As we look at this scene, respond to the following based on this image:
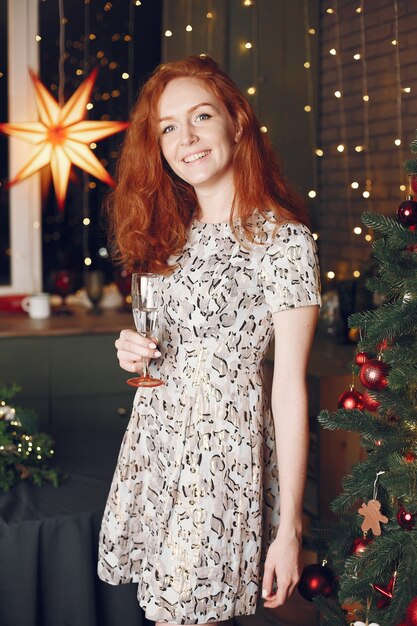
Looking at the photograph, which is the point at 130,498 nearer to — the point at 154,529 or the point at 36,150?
the point at 154,529

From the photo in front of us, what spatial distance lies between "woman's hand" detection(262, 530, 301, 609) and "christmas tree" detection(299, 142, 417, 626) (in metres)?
0.12

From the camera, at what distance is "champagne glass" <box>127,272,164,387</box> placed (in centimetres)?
163

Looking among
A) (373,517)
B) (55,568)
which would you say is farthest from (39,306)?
(373,517)

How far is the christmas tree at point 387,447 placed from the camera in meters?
1.56

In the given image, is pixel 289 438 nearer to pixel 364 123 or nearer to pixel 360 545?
pixel 360 545

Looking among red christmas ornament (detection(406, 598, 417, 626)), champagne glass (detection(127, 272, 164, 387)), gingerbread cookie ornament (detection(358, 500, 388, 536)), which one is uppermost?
champagne glass (detection(127, 272, 164, 387))

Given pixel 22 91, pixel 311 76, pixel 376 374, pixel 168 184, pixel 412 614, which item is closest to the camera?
pixel 412 614

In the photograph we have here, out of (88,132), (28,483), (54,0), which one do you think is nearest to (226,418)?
(28,483)

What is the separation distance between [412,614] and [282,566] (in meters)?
0.27

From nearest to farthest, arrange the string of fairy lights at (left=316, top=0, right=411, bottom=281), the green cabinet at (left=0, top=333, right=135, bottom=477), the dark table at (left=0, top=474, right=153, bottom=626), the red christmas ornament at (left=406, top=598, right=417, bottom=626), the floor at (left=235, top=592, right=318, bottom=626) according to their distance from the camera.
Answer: the red christmas ornament at (left=406, top=598, right=417, bottom=626) → the dark table at (left=0, top=474, right=153, bottom=626) → the floor at (left=235, top=592, right=318, bottom=626) → the string of fairy lights at (left=316, top=0, right=411, bottom=281) → the green cabinet at (left=0, top=333, right=135, bottom=477)

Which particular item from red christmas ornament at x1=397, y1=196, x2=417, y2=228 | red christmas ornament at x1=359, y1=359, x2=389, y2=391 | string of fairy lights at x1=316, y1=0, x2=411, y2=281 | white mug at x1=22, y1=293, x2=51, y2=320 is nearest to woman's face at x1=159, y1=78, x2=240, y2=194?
red christmas ornament at x1=397, y1=196, x2=417, y2=228

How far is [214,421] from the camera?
1.71m

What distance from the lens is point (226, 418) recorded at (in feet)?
5.61

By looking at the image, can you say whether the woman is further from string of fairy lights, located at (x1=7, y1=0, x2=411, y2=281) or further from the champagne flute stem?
string of fairy lights, located at (x1=7, y1=0, x2=411, y2=281)
